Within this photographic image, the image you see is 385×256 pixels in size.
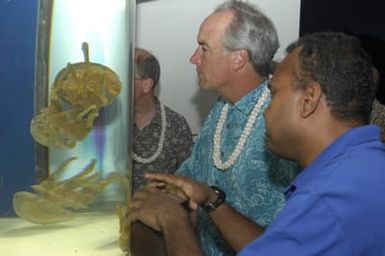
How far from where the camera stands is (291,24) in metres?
2.38

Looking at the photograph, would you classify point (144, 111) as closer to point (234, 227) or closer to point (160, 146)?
point (160, 146)

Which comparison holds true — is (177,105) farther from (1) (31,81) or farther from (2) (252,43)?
(1) (31,81)

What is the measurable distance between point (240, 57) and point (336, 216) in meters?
0.85

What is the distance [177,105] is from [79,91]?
4.74 ft

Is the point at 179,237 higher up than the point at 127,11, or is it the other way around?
the point at 127,11

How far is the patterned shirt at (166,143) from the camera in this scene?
2080mm

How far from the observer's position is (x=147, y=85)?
7.24ft

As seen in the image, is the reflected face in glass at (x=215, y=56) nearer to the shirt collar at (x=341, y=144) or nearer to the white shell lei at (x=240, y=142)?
the white shell lei at (x=240, y=142)

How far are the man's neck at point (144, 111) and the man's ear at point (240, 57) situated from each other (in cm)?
68

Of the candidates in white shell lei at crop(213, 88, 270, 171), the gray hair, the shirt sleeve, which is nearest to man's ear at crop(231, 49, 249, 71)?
the gray hair

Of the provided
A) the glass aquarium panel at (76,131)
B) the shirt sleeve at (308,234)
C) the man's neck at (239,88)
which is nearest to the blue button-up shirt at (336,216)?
the shirt sleeve at (308,234)

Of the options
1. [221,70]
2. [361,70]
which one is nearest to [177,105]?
[221,70]

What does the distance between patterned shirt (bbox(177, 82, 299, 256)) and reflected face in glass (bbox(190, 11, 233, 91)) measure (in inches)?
3.5

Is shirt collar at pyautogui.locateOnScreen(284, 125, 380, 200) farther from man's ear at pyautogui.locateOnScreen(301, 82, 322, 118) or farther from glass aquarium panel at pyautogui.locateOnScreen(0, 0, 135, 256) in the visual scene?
glass aquarium panel at pyautogui.locateOnScreen(0, 0, 135, 256)
